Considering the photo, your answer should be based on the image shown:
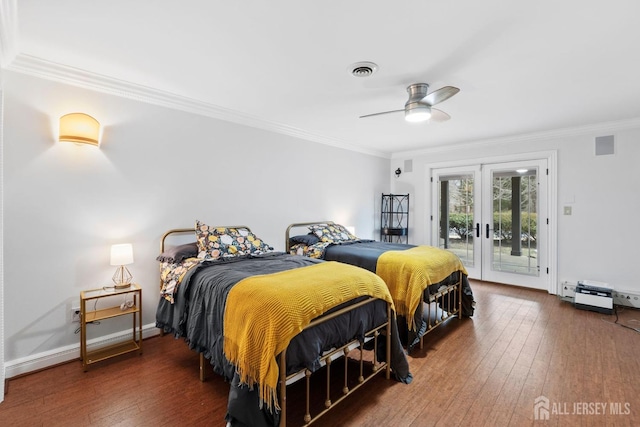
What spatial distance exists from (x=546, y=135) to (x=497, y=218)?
1418 mm

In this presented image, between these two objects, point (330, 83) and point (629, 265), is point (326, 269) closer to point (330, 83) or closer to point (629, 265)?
point (330, 83)

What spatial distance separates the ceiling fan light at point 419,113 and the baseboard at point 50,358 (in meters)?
3.43

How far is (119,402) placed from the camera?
2.01 meters

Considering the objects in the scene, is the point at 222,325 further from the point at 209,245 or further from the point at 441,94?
the point at 441,94

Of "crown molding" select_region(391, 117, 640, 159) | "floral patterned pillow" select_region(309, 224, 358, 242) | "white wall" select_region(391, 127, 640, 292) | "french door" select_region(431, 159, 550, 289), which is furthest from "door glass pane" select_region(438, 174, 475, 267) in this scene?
"floral patterned pillow" select_region(309, 224, 358, 242)

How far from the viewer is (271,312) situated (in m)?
1.61

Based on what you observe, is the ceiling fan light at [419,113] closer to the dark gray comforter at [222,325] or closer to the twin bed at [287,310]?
the twin bed at [287,310]

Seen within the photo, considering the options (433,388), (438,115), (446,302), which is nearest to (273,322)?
(433,388)

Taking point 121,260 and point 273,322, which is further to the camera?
point 121,260

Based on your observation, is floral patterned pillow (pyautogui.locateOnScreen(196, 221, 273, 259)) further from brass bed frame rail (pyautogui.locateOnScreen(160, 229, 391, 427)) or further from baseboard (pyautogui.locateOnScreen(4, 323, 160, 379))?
baseboard (pyautogui.locateOnScreen(4, 323, 160, 379))

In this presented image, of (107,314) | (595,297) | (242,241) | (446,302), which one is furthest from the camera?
(595,297)

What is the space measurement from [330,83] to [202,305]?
7.16 ft

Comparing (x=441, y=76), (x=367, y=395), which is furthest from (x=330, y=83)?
(x=367, y=395)

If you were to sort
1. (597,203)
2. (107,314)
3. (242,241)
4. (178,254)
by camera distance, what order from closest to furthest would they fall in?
(107,314), (178,254), (242,241), (597,203)
